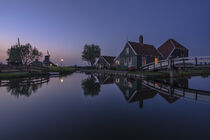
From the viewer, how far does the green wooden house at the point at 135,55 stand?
28.1 metres

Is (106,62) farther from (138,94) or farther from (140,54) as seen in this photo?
(138,94)

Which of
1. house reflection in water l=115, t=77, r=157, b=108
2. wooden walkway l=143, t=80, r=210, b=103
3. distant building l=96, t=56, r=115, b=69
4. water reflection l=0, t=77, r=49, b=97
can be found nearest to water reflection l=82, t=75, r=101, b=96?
house reflection in water l=115, t=77, r=157, b=108

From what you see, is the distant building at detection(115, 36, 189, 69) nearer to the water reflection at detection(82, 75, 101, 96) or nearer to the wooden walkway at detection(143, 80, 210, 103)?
the water reflection at detection(82, 75, 101, 96)

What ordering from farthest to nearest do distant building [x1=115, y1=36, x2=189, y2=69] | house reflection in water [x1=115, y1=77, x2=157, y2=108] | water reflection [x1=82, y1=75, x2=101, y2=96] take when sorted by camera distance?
distant building [x1=115, y1=36, x2=189, y2=69] < water reflection [x1=82, y1=75, x2=101, y2=96] < house reflection in water [x1=115, y1=77, x2=157, y2=108]

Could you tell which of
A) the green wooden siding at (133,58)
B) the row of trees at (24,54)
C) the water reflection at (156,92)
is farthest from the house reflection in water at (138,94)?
the row of trees at (24,54)

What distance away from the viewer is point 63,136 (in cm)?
319

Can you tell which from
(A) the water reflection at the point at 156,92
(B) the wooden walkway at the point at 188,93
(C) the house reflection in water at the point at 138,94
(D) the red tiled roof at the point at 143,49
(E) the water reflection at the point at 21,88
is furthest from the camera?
(D) the red tiled roof at the point at 143,49

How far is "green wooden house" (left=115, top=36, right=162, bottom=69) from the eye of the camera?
28109mm

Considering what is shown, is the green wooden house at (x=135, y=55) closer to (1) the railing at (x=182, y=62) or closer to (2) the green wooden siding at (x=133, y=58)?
(2) the green wooden siding at (x=133, y=58)

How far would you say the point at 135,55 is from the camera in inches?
1105

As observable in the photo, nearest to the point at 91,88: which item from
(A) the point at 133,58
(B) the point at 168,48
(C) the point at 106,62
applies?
(A) the point at 133,58

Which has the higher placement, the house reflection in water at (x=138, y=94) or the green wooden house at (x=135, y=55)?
the green wooden house at (x=135, y=55)

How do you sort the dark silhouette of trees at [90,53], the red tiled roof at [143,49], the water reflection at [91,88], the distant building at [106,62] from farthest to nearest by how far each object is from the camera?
the dark silhouette of trees at [90,53]
the distant building at [106,62]
the red tiled roof at [143,49]
the water reflection at [91,88]

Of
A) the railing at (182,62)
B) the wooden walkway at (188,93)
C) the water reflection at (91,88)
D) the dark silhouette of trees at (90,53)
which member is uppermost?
the dark silhouette of trees at (90,53)
